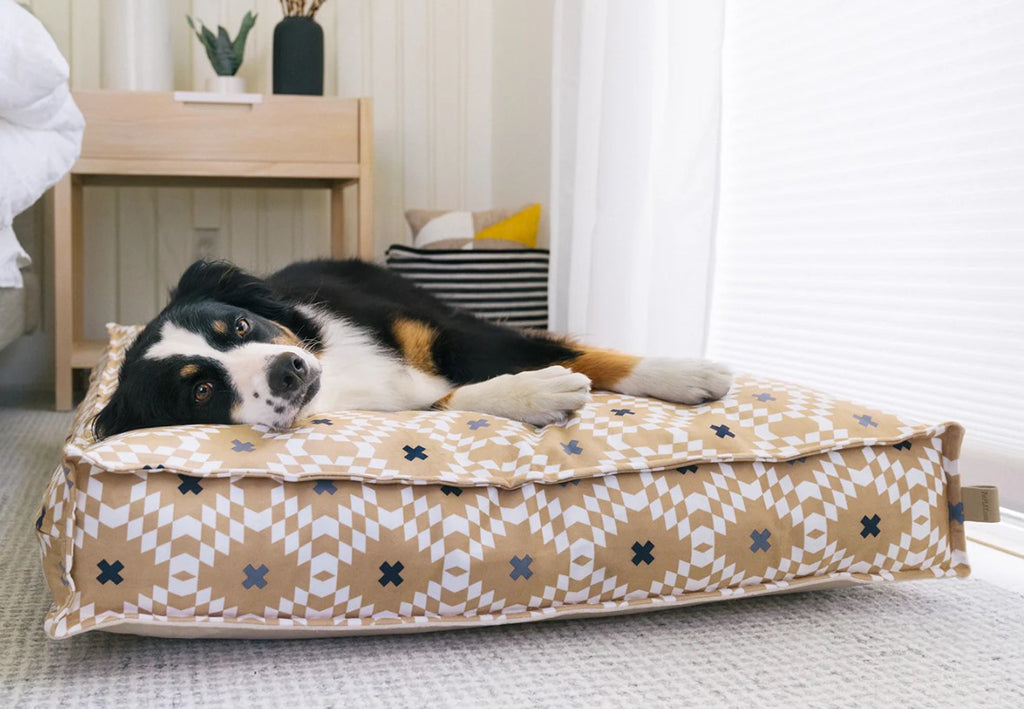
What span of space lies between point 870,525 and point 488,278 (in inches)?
73.9

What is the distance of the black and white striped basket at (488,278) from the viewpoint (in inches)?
119

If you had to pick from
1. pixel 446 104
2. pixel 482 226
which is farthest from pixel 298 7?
pixel 482 226

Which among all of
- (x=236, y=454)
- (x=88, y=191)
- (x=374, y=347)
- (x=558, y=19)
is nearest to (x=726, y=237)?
(x=558, y=19)

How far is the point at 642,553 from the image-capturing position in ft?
3.95

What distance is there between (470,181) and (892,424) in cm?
295

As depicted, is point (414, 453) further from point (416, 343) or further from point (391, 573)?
point (416, 343)

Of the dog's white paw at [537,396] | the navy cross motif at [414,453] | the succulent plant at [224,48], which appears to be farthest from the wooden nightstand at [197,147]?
the navy cross motif at [414,453]

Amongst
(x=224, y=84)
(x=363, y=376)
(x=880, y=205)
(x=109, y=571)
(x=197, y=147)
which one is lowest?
(x=109, y=571)

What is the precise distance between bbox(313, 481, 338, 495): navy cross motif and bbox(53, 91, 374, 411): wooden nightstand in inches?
84.2

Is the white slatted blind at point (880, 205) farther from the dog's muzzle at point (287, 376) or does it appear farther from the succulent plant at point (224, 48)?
the succulent plant at point (224, 48)

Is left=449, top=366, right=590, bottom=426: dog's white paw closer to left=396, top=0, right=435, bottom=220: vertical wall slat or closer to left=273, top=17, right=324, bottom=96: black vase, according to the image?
left=273, top=17, right=324, bottom=96: black vase

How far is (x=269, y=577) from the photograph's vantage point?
109 centimetres

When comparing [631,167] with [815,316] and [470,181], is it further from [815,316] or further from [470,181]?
[470,181]

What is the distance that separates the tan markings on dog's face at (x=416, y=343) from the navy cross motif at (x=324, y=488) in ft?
1.93
